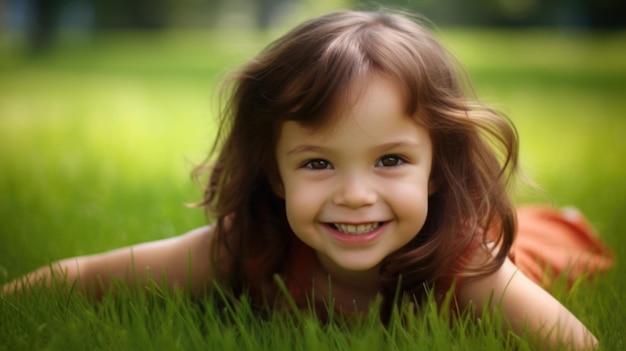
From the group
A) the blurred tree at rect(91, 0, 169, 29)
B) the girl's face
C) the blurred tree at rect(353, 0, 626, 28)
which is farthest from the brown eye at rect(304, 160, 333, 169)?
the blurred tree at rect(91, 0, 169, 29)

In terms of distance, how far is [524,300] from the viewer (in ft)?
6.70

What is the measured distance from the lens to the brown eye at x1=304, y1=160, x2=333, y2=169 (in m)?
2.01

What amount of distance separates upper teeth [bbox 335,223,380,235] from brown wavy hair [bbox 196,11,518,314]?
0.17m

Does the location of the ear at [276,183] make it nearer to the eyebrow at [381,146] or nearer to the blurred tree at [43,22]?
the eyebrow at [381,146]

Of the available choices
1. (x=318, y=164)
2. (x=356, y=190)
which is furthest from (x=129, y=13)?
(x=356, y=190)

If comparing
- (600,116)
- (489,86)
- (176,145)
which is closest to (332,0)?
(489,86)

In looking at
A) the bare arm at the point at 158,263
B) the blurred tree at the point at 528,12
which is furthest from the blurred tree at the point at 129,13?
the bare arm at the point at 158,263

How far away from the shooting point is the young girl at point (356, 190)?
6.44 ft

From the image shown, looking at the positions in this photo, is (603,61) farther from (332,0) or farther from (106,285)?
(332,0)

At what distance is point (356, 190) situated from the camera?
1936 millimetres

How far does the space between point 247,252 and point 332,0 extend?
29665 mm

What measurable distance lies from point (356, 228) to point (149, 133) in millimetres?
4206

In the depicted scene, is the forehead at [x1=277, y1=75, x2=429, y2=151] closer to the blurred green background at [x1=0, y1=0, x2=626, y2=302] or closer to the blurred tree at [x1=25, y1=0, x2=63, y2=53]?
the blurred green background at [x1=0, y1=0, x2=626, y2=302]

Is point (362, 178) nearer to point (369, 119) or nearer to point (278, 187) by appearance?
point (369, 119)
